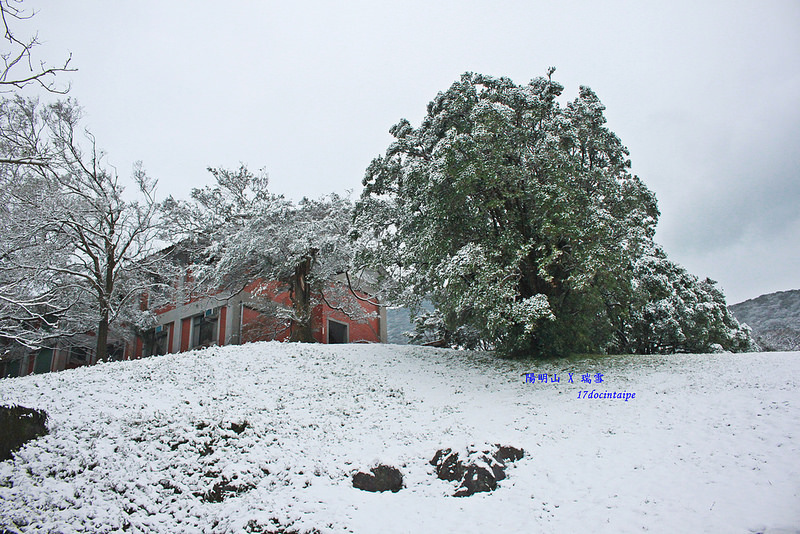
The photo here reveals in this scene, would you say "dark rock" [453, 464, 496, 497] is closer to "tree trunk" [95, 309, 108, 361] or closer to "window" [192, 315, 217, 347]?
"tree trunk" [95, 309, 108, 361]

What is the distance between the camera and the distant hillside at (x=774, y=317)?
28708 mm

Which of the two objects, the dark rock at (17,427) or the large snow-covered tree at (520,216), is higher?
the large snow-covered tree at (520,216)

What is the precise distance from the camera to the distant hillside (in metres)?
28.7

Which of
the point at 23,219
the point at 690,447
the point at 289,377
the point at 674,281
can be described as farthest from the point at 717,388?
the point at 23,219

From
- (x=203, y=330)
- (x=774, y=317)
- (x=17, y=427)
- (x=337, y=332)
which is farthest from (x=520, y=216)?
(x=774, y=317)

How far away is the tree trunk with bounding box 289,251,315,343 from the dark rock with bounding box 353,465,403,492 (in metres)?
12.2

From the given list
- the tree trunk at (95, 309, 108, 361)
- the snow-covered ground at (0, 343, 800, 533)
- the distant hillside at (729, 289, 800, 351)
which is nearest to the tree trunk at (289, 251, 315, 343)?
the snow-covered ground at (0, 343, 800, 533)

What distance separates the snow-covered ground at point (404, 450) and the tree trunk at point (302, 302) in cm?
652

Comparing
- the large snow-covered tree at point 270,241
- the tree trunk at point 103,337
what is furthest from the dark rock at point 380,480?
the tree trunk at point 103,337

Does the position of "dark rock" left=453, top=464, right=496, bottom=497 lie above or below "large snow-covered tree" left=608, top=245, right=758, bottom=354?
below

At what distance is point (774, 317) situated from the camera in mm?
32969

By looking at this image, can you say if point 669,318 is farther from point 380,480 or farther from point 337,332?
point 337,332

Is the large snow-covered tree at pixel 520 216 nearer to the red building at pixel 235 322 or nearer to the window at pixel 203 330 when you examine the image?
the red building at pixel 235 322

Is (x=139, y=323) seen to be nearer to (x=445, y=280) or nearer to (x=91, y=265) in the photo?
(x=91, y=265)
